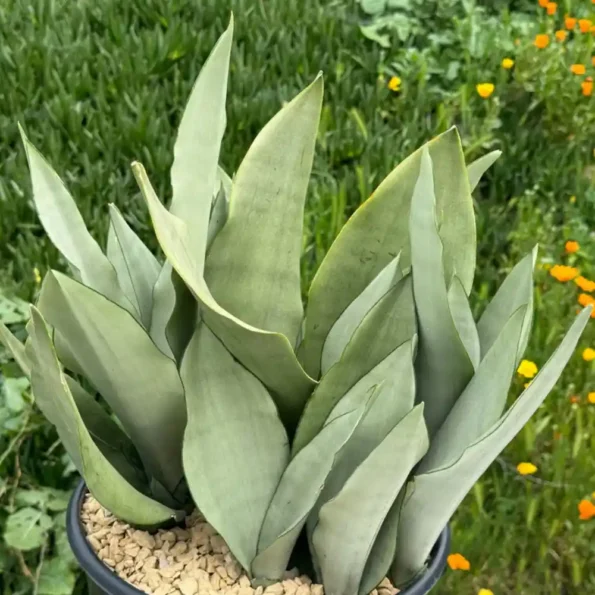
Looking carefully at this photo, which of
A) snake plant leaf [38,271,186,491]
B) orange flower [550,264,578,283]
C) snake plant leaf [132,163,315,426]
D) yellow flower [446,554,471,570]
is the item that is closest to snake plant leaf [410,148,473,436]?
snake plant leaf [132,163,315,426]

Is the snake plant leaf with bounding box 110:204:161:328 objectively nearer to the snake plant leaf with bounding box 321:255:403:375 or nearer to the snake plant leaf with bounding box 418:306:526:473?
the snake plant leaf with bounding box 321:255:403:375

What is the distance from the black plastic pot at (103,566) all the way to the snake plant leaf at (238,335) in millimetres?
200

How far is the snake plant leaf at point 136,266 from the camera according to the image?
90cm

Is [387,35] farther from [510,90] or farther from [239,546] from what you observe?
[239,546]

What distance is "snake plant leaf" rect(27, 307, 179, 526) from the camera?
704mm

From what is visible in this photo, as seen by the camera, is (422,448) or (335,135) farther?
(335,135)

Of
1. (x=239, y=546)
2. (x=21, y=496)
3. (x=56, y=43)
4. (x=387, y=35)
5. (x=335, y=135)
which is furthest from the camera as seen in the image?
(x=387, y=35)

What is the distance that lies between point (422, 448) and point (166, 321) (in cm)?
27

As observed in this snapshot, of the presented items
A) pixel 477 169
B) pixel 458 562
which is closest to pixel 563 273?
pixel 458 562

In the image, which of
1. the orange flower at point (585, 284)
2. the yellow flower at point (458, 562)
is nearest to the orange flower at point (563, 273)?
the orange flower at point (585, 284)

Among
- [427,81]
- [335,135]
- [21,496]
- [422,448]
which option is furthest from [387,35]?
[422,448]

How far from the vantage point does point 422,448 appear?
2.49ft

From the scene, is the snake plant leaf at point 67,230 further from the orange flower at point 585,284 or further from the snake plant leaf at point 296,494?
the orange flower at point 585,284

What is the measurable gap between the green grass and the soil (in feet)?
0.99
